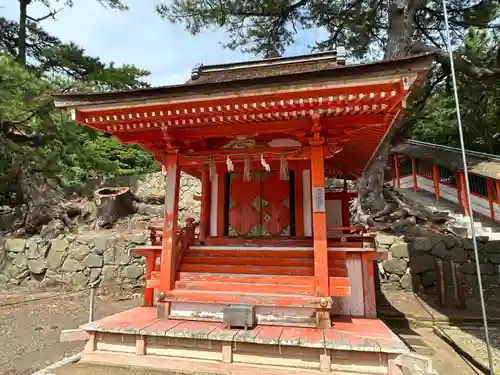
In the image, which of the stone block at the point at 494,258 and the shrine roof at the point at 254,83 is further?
the stone block at the point at 494,258

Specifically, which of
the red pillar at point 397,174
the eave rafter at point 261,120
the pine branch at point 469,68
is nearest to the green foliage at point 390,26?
the pine branch at point 469,68

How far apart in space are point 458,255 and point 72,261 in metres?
13.8

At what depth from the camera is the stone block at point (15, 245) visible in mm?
12062

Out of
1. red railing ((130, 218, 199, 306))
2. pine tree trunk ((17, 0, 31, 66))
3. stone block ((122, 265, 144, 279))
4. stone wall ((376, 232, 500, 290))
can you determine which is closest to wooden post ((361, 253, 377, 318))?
red railing ((130, 218, 199, 306))

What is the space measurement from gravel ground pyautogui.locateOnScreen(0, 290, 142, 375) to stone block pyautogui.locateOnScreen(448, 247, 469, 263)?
412 inches

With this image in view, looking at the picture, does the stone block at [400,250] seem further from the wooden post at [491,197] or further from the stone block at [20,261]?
the stone block at [20,261]

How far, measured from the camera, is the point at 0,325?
7637 millimetres

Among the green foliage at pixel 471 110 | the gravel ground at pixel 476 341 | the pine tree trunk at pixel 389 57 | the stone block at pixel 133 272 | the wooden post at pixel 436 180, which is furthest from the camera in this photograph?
the wooden post at pixel 436 180

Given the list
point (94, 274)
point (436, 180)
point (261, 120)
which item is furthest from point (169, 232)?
point (436, 180)

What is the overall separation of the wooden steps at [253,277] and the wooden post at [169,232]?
0.17 m

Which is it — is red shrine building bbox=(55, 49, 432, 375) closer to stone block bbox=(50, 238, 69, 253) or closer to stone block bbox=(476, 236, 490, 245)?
stone block bbox=(476, 236, 490, 245)

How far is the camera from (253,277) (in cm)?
573

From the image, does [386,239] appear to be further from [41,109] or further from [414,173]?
[41,109]

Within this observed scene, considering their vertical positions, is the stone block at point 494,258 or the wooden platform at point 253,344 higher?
the stone block at point 494,258
